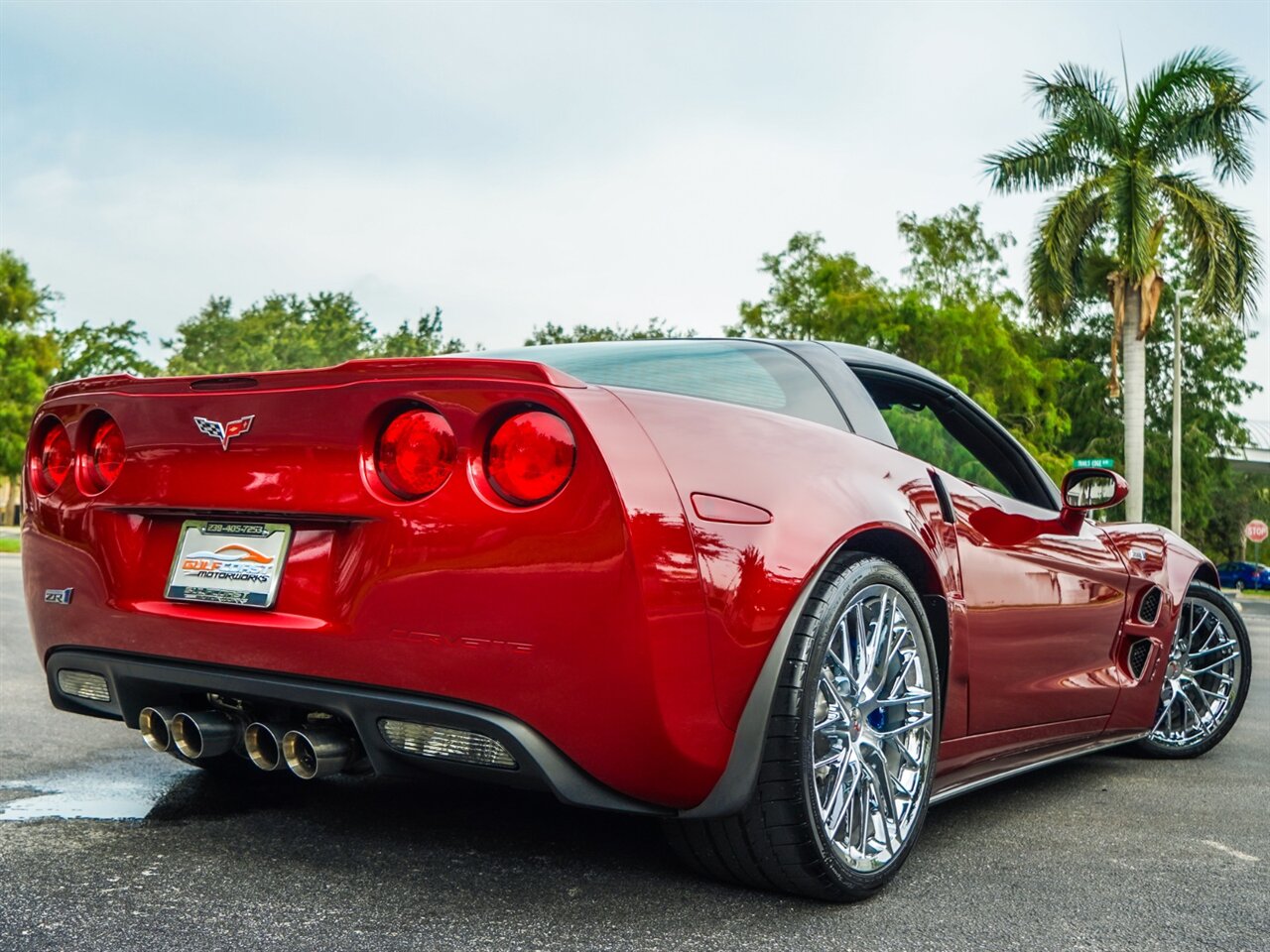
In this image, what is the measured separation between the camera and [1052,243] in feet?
75.8

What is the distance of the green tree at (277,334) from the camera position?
63406 mm

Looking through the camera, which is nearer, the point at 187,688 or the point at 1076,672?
the point at 187,688

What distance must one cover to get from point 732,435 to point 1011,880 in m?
1.31

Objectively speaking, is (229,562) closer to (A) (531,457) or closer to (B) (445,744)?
(B) (445,744)

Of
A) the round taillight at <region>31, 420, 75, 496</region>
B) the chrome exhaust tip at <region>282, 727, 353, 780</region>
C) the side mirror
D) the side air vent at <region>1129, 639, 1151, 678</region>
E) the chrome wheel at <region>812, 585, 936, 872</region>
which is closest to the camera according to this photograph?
the chrome exhaust tip at <region>282, 727, 353, 780</region>

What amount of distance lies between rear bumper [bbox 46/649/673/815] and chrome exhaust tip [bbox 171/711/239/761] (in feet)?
0.19

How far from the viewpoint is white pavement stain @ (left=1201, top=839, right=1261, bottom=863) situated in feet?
11.7

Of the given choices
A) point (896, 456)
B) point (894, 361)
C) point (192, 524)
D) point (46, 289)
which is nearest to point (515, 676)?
point (192, 524)

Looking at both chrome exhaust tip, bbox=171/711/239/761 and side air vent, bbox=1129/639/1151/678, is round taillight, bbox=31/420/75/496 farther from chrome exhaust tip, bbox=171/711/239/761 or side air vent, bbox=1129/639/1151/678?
side air vent, bbox=1129/639/1151/678

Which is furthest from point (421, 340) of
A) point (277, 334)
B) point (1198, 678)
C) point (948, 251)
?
point (1198, 678)

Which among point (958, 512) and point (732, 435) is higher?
point (732, 435)

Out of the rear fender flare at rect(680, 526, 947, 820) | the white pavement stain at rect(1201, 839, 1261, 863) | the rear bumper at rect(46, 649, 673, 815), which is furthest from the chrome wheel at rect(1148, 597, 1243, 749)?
the rear bumper at rect(46, 649, 673, 815)

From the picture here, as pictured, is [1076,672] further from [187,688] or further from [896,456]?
[187,688]

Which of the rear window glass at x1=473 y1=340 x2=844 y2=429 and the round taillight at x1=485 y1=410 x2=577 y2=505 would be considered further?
the rear window glass at x1=473 y1=340 x2=844 y2=429
